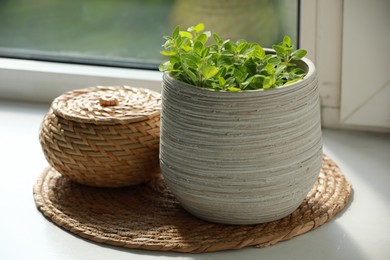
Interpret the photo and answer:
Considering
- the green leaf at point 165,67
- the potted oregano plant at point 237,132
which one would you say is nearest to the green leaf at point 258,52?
the potted oregano plant at point 237,132

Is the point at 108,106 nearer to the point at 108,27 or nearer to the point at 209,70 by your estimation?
the point at 209,70

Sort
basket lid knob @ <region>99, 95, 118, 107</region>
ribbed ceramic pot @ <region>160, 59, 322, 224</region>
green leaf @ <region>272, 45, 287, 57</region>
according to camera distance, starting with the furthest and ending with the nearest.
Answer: basket lid knob @ <region>99, 95, 118, 107</region> → green leaf @ <region>272, 45, 287, 57</region> → ribbed ceramic pot @ <region>160, 59, 322, 224</region>

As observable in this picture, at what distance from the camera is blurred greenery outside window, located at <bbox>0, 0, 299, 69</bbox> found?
174cm

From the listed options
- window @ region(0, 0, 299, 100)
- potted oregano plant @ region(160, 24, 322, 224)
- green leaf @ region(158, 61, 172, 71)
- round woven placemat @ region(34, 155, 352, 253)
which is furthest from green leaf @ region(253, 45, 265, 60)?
window @ region(0, 0, 299, 100)

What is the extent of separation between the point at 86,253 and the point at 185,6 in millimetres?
679

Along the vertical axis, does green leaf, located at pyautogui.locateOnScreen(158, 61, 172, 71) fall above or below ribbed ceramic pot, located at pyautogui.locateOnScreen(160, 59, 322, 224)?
above

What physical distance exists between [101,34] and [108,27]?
2cm

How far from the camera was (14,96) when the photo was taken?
183cm

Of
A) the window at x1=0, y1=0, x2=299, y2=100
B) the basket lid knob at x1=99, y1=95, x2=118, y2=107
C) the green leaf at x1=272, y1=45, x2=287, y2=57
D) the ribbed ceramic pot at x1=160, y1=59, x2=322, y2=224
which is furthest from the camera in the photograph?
the window at x1=0, y1=0, x2=299, y2=100

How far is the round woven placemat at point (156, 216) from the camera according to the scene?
1250 millimetres

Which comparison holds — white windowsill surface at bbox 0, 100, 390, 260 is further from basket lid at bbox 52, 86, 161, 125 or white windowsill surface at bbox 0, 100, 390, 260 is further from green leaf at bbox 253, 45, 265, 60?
green leaf at bbox 253, 45, 265, 60

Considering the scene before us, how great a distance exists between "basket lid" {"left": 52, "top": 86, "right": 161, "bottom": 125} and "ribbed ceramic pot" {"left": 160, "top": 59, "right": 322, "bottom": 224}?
10 centimetres

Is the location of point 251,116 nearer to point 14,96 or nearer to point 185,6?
point 185,6

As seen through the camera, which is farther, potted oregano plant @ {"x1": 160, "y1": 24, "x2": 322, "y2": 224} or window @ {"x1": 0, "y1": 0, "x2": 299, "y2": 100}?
window @ {"x1": 0, "y1": 0, "x2": 299, "y2": 100}
